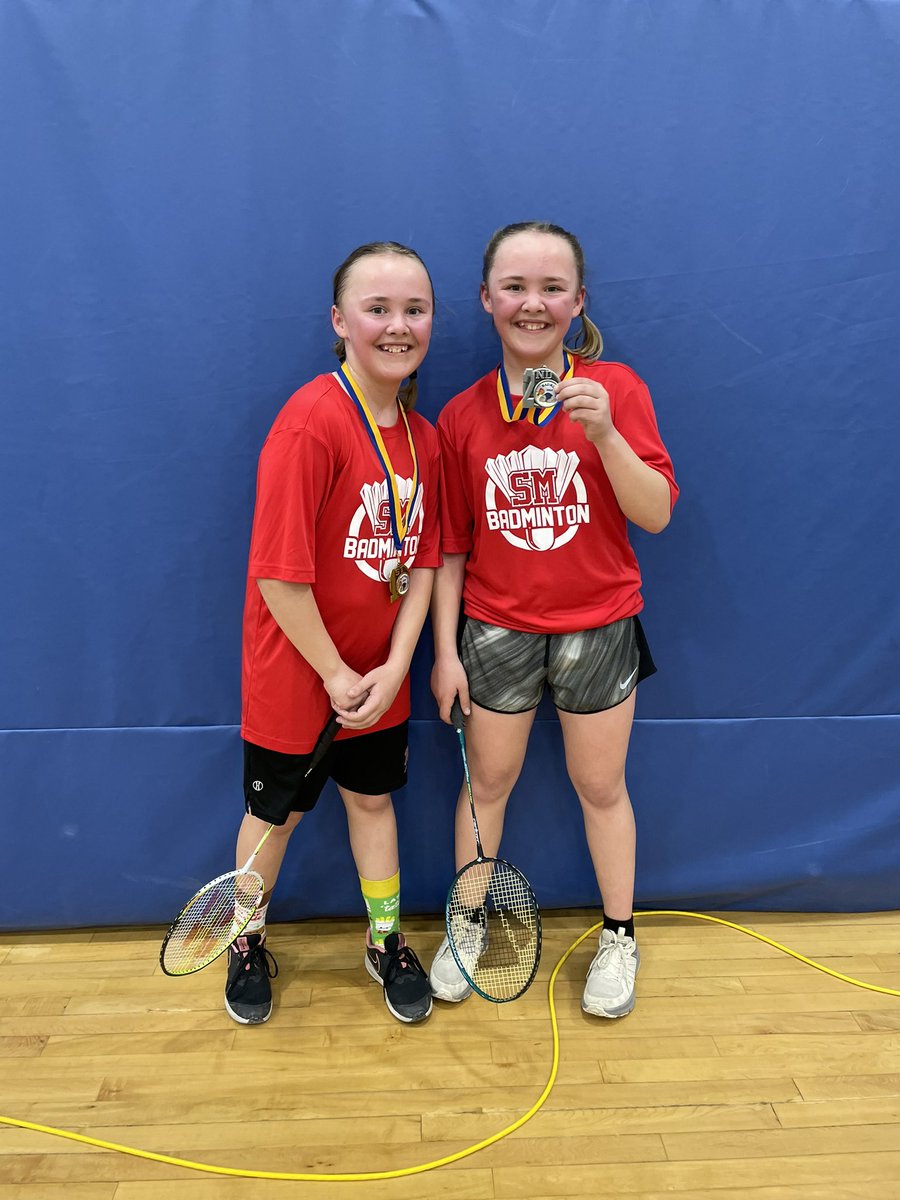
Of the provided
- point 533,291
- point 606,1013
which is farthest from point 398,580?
point 606,1013

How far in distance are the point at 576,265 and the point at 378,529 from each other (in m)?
0.73

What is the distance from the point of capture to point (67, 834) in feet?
7.27

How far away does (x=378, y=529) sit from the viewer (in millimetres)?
1795

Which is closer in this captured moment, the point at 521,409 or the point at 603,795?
the point at 521,409

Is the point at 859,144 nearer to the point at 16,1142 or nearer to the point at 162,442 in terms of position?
the point at 162,442

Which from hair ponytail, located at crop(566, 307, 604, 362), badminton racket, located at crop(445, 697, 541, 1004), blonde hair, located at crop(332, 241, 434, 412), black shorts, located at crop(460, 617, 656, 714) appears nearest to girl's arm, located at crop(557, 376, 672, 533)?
hair ponytail, located at crop(566, 307, 604, 362)

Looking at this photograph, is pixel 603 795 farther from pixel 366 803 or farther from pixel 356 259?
pixel 356 259

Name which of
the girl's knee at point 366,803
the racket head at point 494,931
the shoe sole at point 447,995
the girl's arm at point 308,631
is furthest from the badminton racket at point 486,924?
the girl's arm at point 308,631

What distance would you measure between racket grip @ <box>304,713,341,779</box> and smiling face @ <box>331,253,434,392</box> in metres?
0.77

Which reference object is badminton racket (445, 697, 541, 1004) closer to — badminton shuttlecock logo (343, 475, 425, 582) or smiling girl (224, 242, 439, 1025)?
smiling girl (224, 242, 439, 1025)

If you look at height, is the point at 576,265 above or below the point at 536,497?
above

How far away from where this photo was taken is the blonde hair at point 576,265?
5.88 ft

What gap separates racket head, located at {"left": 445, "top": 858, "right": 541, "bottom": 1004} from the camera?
6.17 ft

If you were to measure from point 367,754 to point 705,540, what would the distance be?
1040 mm
